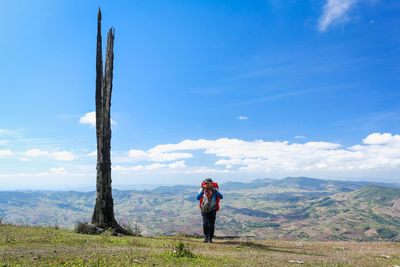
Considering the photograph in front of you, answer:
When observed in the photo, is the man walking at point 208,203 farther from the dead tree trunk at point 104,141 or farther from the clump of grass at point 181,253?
the dead tree trunk at point 104,141

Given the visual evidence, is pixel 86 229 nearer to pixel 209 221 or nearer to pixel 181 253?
pixel 209 221

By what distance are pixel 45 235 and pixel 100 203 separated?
5387 millimetres

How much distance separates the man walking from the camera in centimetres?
1517

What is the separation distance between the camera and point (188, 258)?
8.86m

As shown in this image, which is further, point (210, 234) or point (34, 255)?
point (210, 234)

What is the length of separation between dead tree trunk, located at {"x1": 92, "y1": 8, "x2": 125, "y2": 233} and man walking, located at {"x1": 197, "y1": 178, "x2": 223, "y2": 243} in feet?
A: 21.0

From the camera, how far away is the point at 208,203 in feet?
49.8

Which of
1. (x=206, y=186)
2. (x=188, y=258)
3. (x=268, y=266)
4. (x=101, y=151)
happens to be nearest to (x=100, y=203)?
(x=101, y=151)

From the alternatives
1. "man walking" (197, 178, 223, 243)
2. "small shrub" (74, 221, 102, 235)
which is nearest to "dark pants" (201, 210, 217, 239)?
"man walking" (197, 178, 223, 243)

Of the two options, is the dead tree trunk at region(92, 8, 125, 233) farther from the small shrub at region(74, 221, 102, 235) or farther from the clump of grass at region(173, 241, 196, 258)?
the clump of grass at region(173, 241, 196, 258)

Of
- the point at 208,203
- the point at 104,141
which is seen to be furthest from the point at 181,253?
the point at 104,141

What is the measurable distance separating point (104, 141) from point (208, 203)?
9.29 m

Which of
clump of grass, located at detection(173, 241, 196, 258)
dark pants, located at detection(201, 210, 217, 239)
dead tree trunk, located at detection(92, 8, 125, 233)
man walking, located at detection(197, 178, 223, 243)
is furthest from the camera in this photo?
dead tree trunk, located at detection(92, 8, 125, 233)

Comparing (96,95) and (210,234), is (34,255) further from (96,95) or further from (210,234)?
(96,95)
